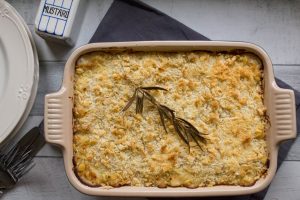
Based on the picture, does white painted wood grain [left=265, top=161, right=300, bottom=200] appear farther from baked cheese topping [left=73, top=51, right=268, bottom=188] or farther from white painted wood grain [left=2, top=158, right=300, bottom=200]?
white painted wood grain [left=2, top=158, right=300, bottom=200]

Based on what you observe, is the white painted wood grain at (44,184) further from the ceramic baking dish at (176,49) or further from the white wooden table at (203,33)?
the ceramic baking dish at (176,49)

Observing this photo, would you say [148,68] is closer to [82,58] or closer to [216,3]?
[82,58]

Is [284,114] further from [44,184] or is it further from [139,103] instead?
[44,184]

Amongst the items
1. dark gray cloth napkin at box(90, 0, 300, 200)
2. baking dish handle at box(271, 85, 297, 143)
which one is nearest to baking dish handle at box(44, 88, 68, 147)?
dark gray cloth napkin at box(90, 0, 300, 200)

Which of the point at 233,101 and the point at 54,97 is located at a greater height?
the point at 233,101

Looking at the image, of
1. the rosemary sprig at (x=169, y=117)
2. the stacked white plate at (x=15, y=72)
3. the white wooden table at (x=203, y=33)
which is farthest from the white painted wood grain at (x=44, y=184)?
the rosemary sprig at (x=169, y=117)

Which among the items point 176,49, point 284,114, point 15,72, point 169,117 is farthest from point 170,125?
point 15,72

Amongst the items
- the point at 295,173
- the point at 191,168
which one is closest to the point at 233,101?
the point at 191,168
